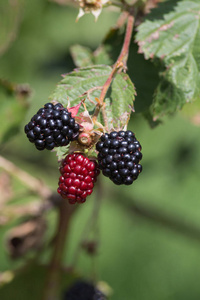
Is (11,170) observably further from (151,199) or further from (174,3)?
(151,199)

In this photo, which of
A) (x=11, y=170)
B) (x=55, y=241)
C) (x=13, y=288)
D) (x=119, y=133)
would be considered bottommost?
(x=13, y=288)

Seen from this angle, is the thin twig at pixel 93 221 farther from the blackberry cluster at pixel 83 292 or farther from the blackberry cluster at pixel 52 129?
the blackberry cluster at pixel 52 129

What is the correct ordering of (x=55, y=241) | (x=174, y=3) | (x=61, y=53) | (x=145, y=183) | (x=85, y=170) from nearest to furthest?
(x=85, y=170)
(x=174, y=3)
(x=55, y=241)
(x=61, y=53)
(x=145, y=183)

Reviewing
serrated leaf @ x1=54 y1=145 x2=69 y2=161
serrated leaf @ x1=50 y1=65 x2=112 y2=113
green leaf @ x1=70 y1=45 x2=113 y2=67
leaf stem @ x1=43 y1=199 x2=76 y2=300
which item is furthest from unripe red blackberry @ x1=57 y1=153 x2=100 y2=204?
leaf stem @ x1=43 y1=199 x2=76 y2=300

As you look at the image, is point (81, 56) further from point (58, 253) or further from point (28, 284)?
point (28, 284)

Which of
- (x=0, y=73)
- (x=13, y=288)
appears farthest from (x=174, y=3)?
(x=0, y=73)

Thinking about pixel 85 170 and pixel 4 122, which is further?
pixel 4 122
